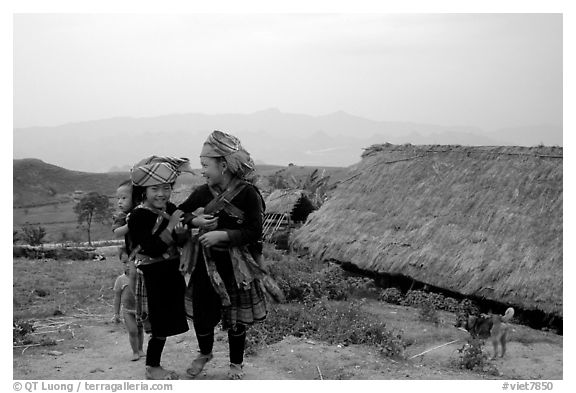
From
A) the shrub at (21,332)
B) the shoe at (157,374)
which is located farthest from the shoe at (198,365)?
the shrub at (21,332)

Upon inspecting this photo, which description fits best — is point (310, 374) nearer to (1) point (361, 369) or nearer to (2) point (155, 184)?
(1) point (361, 369)

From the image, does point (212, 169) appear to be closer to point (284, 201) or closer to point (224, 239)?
point (224, 239)

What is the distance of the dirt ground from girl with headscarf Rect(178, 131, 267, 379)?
694 millimetres

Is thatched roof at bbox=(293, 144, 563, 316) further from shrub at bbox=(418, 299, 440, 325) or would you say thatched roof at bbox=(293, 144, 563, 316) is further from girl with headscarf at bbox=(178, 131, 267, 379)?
girl with headscarf at bbox=(178, 131, 267, 379)

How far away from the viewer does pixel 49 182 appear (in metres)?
28.6

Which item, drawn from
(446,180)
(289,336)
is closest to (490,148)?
(446,180)

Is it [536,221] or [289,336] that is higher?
[536,221]

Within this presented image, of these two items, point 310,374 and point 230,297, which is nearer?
point 230,297

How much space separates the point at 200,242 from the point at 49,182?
2654 cm

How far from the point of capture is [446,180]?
36.6ft

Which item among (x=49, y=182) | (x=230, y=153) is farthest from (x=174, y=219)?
(x=49, y=182)

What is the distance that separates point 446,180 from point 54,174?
76.7 ft

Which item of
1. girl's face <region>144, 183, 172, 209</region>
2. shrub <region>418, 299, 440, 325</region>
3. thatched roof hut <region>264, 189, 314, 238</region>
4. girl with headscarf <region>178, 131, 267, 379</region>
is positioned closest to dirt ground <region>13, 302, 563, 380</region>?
girl with headscarf <region>178, 131, 267, 379</region>

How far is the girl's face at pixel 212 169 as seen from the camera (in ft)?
14.6
